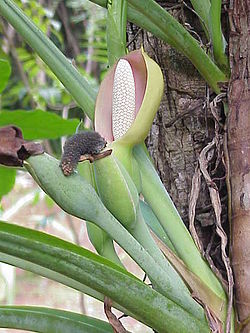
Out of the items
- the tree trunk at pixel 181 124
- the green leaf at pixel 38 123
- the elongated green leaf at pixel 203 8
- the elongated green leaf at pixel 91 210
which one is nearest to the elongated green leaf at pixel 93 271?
the elongated green leaf at pixel 91 210

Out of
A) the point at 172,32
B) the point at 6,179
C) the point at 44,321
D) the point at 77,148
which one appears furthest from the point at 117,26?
the point at 6,179

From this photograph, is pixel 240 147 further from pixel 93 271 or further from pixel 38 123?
pixel 38 123

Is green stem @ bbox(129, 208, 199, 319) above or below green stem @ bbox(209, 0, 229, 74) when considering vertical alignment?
below

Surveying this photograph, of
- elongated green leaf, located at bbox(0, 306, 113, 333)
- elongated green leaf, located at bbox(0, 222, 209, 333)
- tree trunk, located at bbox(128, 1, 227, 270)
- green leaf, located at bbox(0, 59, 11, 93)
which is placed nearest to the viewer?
elongated green leaf, located at bbox(0, 222, 209, 333)

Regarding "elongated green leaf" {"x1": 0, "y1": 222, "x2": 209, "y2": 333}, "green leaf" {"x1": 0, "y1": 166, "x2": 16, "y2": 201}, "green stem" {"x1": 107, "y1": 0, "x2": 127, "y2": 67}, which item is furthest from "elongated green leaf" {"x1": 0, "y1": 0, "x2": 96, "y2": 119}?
"green leaf" {"x1": 0, "y1": 166, "x2": 16, "y2": 201}

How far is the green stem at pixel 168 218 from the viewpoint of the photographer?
19.9 inches

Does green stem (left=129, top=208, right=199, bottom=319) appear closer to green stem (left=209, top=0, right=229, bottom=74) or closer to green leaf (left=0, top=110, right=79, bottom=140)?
green stem (left=209, top=0, right=229, bottom=74)

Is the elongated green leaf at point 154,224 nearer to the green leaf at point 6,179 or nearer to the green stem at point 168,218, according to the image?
the green stem at point 168,218

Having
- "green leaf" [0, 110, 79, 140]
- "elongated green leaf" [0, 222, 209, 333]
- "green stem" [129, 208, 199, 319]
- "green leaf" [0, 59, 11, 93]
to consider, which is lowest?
"elongated green leaf" [0, 222, 209, 333]

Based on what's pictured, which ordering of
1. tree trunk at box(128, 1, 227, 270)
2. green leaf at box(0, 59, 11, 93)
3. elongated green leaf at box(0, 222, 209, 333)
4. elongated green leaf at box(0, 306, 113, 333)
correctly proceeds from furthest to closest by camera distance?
green leaf at box(0, 59, 11, 93) → tree trunk at box(128, 1, 227, 270) → elongated green leaf at box(0, 306, 113, 333) → elongated green leaf at box(0, 222, 209, 333)

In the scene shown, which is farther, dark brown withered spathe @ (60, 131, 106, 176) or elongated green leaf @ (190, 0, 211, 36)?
elongated green leaf @ (190, 0, 211, 36)

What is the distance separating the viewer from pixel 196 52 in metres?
0.54

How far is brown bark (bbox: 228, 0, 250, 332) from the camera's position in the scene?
0.52 m

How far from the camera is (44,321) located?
50cm
